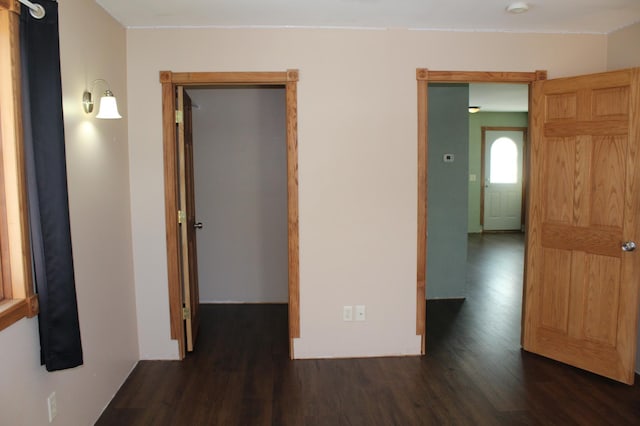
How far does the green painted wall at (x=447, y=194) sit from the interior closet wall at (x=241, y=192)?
159 cm

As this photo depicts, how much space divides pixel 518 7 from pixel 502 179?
7089 mm

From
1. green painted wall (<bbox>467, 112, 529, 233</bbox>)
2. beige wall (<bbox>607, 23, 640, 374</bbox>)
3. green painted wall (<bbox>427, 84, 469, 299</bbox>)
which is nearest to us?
beige wall (<bbox>607, 23, 640, 374</bbox>)

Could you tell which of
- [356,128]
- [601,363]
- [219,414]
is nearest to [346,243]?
[356,128]

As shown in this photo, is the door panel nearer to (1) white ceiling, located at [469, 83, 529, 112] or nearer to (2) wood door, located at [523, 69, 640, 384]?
(2) wood door, located at [523, 69, 640, 384]

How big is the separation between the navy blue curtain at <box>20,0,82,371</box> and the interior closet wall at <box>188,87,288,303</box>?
2625 millimetres

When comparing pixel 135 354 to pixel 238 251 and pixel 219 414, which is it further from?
pixel 238 251

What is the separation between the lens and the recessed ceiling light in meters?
2.78

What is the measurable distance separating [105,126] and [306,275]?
1693 mm

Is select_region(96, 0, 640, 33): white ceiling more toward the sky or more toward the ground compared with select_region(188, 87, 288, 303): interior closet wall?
more toward the sky

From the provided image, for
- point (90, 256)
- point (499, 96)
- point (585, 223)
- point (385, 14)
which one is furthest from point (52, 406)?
point (499, 96)

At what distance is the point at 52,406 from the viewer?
7.04 feet

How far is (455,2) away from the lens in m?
2.76

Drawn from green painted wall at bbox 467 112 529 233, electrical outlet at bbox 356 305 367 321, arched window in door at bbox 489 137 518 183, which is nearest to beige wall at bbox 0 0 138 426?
electrical outlet at bbox 356 305 367 321

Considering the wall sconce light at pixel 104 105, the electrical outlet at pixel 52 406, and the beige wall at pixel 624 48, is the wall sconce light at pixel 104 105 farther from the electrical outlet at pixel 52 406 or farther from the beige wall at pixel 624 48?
the beige wall at pixel 624 48
